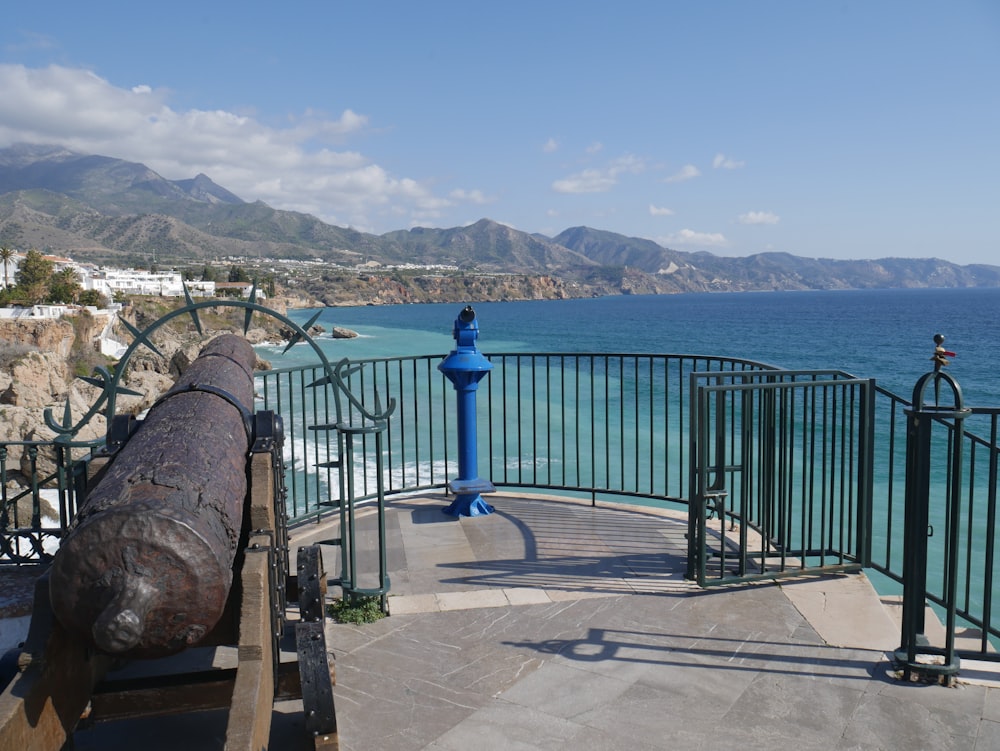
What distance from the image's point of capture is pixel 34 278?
64.3 meters

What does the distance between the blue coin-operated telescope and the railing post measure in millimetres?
3372

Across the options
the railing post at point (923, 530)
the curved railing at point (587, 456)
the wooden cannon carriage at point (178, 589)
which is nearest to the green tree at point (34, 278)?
the curved railing at point (587, 456)

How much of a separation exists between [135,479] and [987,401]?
4264 centimetres

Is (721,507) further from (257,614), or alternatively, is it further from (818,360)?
(818,360)

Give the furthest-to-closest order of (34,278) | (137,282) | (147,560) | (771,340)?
(137,282)
(771,340)
(34,278)
(147,560)

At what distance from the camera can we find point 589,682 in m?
3.93

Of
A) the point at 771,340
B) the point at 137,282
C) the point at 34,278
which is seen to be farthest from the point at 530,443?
the point at 137,282

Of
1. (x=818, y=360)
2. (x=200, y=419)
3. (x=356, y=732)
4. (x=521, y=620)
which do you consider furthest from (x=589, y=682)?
(x=818, y=360)

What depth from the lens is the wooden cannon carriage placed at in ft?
7.63

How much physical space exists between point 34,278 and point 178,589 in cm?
7273

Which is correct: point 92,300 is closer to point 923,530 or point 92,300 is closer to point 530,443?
point 530,443

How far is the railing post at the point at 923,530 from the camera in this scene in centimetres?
386

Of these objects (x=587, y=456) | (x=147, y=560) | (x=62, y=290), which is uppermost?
(x=62, y=290)

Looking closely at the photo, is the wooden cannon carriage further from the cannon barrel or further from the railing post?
the railing post
